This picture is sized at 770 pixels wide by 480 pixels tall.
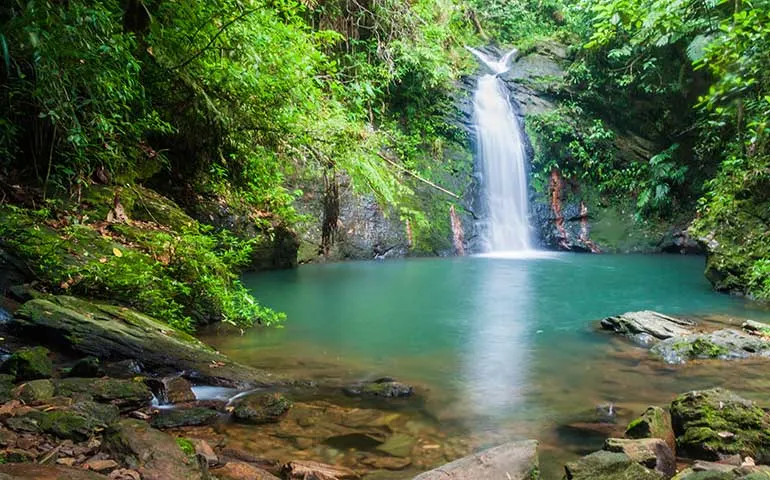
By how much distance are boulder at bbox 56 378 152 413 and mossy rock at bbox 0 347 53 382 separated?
0.13m

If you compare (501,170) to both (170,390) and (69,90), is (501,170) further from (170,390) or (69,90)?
(170,390)

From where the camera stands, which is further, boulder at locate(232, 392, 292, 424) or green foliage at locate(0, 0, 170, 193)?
green foliage at locate(0, 0, 170, 193)

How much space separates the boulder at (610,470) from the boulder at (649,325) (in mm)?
3748

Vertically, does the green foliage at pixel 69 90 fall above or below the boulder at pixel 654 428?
above

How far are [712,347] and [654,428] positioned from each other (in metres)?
2.72

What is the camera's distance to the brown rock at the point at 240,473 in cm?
228

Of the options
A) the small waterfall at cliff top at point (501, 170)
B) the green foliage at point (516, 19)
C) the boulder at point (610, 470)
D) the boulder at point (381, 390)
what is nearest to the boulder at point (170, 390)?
the boulder at point (381, 390)

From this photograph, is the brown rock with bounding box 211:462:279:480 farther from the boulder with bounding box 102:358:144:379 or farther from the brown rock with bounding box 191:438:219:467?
the boulder with bounding box 102:358:144:379

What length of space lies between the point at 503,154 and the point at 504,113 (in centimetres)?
154

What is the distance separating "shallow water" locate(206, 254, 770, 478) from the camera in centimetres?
366

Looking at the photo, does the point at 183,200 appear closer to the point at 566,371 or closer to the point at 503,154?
the point at 566,371

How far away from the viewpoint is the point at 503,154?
53.6 feet

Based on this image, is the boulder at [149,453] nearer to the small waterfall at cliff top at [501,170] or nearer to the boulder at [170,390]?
the boulder at [170,390]

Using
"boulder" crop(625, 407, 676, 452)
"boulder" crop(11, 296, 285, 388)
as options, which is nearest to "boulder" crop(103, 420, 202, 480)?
"boulder" crop(11, 296, 285, 388)
